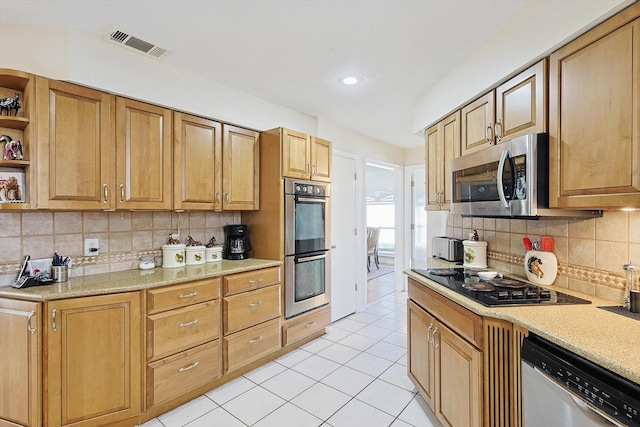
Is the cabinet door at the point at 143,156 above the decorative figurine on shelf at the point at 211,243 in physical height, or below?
above

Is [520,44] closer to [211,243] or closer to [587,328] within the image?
[587,328]

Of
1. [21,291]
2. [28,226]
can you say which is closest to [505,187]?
[21,291]

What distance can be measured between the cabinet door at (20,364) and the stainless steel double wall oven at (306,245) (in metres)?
1.76

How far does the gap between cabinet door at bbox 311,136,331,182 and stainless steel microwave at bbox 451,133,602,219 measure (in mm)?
1566

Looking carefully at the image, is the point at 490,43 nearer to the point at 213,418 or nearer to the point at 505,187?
the point at 505,187

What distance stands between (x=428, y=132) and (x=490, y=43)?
98cm

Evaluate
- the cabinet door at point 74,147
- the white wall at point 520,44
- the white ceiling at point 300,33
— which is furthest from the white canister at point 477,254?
the cabinet door at point 74,147

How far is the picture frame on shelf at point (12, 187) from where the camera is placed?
189 cm

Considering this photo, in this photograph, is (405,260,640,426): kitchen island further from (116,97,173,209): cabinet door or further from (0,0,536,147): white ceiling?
(116,97,173,209): cabinet door

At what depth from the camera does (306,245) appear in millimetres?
3141

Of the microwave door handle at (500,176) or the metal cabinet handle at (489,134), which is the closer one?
the microwave door handle at (500,176)

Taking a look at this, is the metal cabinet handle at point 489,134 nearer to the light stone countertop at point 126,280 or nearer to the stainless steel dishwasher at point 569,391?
the stainless steel dishwasher at point 569,391

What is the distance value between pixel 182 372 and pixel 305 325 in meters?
1.27

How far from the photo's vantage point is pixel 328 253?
11.1 feet
